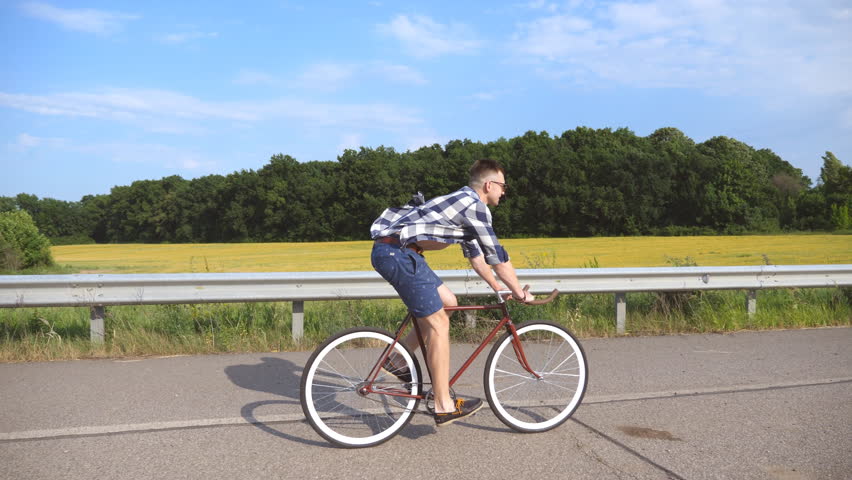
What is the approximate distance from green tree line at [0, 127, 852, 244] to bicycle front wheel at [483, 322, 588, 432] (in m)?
56.0

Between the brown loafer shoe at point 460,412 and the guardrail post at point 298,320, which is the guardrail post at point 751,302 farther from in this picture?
the brown loafer shoe at point 460,412

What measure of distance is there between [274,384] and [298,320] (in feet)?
5.60

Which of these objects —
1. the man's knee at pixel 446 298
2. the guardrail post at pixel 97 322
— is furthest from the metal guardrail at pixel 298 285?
the man's knee at pixel 446 298

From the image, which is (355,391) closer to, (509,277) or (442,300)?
(442,300)

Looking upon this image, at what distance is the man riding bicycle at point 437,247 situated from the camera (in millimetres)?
3926

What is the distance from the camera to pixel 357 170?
68312 mm

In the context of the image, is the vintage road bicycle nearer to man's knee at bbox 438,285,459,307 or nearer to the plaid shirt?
man's knee at bbox 438,285,459,307

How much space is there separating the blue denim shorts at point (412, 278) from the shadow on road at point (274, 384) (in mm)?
868

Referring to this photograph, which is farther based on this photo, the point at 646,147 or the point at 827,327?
the point at 646,147

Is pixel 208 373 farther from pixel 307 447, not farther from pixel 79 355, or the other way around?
pixel 307 447

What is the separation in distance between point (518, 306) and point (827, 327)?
3.94m

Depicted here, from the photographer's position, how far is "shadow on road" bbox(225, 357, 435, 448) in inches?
169

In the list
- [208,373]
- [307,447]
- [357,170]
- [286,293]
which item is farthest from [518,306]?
[357,170]

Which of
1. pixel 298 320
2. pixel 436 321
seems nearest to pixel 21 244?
pixel 298 320
